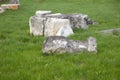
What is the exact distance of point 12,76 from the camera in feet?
20.8

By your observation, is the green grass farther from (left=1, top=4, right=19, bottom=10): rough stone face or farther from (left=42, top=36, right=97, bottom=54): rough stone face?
(left=1, top=4, right=19, bottom=10): rough stone face

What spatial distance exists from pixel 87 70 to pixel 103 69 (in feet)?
1.28

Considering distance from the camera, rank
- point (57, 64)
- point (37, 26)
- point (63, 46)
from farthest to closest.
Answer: point (37, 26) → point (63, 46) → point (57, 64)

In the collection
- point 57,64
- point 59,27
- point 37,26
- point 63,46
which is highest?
point 63,46

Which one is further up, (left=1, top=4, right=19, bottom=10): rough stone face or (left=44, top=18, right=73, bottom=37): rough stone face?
(left=44, top=18, right=73, bottom=37): rough stone face

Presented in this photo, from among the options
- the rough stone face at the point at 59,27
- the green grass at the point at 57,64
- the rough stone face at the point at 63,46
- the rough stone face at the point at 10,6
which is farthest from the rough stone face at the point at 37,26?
the rough stone face at the point at 10,6

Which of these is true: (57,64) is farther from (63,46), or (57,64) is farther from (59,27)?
(59,27)

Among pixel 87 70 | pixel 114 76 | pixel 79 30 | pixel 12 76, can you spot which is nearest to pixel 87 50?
pixel 87 70

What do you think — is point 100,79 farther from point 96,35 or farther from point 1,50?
point 96,35

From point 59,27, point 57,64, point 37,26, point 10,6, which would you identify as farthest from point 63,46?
point 10,6

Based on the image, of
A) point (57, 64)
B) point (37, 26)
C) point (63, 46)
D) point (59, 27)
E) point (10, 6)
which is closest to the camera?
point (57, 64)

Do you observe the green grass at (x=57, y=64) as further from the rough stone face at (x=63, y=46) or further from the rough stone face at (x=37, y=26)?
the rough stone face at (x=37, y=26)

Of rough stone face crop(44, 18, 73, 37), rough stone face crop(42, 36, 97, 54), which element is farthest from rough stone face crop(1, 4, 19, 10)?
rough stone face crop(42, 36, 97, 54)

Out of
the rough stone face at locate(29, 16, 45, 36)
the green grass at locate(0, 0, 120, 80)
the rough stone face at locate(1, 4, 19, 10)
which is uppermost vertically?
the green grass at locate(0, 0, 120, 80)
